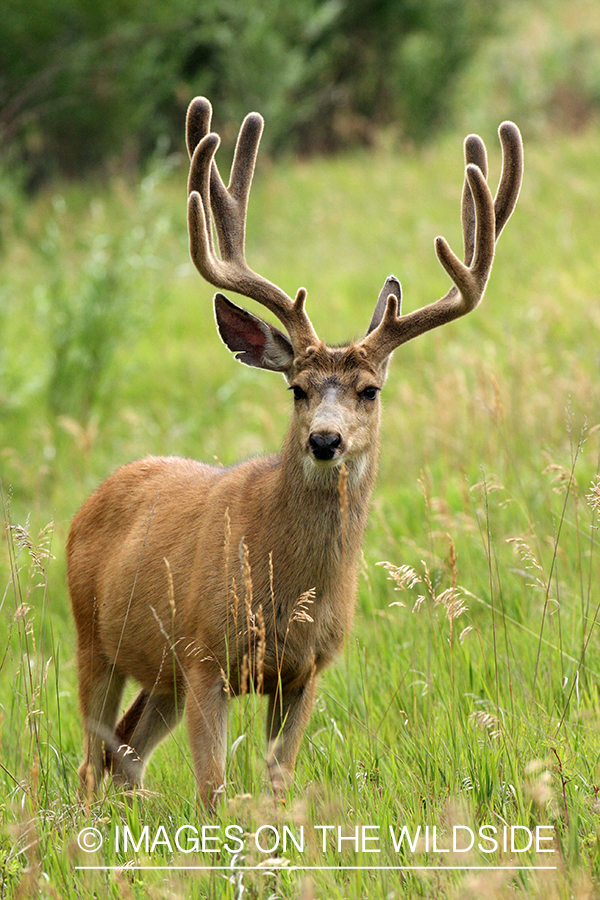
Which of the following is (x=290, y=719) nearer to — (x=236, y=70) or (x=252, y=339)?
(x=252, y=339)

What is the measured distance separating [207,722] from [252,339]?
5.07 feet

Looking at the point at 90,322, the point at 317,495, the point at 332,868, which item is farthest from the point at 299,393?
the point at 90,322

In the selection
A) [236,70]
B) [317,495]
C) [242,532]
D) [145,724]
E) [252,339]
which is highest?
[236,70]

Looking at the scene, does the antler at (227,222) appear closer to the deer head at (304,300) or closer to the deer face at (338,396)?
the deer head at (304,300)

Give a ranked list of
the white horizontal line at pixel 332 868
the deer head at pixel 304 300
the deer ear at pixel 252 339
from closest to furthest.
Answer: the white horizontal line at pixel 332 868, the deer head at pixel 304 300, the deer ear at pixel 252 339

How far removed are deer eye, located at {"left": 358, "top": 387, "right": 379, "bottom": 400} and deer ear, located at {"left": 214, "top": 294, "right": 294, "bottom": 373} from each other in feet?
1.26

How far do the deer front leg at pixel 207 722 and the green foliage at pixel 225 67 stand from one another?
11814mm

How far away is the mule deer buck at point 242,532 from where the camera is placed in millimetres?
3893

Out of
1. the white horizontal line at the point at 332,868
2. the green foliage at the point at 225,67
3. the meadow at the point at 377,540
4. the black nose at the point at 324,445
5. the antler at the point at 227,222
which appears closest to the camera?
the white horizontal line at the point at 332,868

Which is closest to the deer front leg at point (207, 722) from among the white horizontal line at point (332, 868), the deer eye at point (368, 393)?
the white horizontal line at point (332, 868)

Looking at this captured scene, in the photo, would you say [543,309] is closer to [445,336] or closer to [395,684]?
[445,336]

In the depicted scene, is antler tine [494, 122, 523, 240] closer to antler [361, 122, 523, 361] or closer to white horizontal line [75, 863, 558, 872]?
antler [361, 122, 523, 361]

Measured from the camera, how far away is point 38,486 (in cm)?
800

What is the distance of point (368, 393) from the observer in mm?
4180
